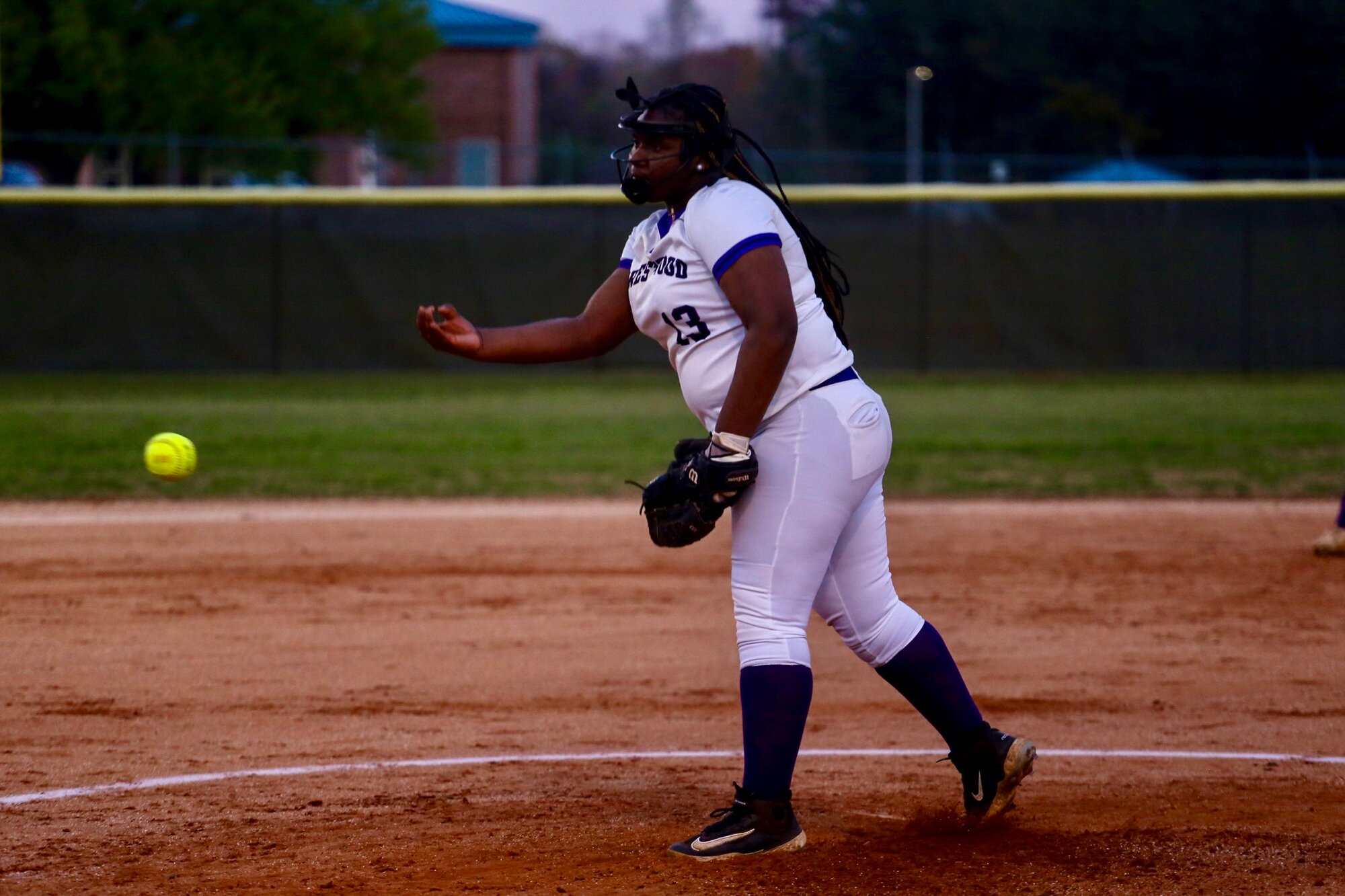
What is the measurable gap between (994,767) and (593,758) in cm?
131

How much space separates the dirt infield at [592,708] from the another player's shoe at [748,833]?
4 centimetres

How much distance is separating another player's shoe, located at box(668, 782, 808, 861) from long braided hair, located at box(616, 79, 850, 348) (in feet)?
3.60

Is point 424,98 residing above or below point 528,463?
above

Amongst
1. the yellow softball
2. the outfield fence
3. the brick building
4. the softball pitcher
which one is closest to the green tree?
the outfield fence

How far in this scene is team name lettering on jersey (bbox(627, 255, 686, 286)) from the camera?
344 cm

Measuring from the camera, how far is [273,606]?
6898 mm

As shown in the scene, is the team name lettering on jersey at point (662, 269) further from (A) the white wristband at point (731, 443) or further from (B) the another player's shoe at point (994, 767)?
(B) the another player's shoe at point (994, 767)

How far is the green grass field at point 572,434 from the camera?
10.7 m

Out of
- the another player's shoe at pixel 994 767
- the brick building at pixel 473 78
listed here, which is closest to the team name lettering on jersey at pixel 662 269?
the another player's shoe at pixel 994 767

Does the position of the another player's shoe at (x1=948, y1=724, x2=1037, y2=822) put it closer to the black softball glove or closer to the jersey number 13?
the black softball glove

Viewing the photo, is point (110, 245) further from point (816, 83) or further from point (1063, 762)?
point (816, 83)

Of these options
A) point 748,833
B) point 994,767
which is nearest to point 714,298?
point 748,833

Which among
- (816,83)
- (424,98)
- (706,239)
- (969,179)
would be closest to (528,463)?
(706,239)

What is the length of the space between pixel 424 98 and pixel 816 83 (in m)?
22.4
